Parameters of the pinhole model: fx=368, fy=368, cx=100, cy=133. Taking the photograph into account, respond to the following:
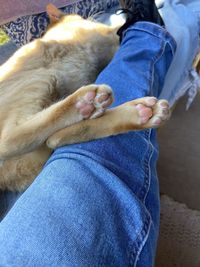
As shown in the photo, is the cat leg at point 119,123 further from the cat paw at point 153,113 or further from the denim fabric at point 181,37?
the denim fabric at point 181,37

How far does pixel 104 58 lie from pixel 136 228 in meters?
0.86

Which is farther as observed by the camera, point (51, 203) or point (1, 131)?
point (1, 131)

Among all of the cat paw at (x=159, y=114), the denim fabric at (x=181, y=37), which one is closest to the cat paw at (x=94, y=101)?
the cat paw at (x=159, y=114)

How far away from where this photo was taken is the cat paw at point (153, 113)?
2.97 ft

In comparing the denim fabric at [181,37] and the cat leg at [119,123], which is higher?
the cat leg at [119,123]

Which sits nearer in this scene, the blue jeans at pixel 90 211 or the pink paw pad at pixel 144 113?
the blue jeans at pixel 90 211

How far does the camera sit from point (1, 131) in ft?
3.18

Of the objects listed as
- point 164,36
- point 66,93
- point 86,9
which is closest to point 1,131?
point 66,93

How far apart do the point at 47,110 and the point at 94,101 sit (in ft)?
0.43

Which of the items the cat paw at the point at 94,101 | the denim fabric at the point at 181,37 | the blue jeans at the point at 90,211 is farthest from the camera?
the denim fabric at the point at 181,37

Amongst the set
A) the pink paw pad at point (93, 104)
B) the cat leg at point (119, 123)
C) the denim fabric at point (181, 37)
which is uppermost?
the pink paw pad at point (93, 104)

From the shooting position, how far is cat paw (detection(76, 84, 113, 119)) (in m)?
0.89

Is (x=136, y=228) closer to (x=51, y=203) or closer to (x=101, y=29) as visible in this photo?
(x=51, y=203)

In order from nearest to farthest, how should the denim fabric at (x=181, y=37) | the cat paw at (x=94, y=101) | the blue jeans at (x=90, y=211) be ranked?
the blue jeans at (x=90, y=211) < the cat paw at (x=94, y=101) < the denim fabric at (x=181, y=37)
